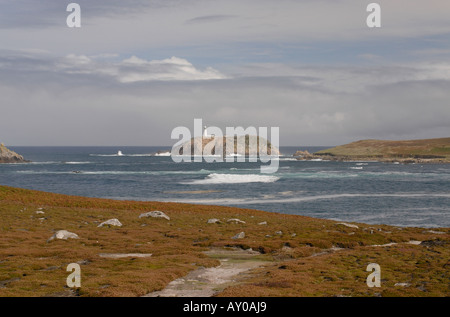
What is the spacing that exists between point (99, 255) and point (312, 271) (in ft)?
47.1

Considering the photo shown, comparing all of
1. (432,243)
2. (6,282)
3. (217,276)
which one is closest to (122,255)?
(217,276)

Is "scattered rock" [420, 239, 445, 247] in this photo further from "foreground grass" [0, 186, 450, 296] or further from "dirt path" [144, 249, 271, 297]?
"dirt path" [144, 249, 271, 297]

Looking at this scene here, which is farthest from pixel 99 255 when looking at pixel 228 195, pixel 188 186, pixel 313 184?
pixel 313 184

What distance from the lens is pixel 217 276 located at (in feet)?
77.8

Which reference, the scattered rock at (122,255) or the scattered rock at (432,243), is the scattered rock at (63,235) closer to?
the scattered rock at (122,255)

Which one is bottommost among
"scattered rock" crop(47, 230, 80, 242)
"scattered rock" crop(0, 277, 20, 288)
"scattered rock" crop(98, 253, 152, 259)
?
"scattered rock" crop(98, 253, 152, 259)

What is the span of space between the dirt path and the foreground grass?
0.70 meters

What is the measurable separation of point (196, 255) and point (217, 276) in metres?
6.30

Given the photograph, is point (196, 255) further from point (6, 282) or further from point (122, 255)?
point (6, 282)

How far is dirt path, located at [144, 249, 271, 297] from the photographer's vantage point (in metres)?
20.1

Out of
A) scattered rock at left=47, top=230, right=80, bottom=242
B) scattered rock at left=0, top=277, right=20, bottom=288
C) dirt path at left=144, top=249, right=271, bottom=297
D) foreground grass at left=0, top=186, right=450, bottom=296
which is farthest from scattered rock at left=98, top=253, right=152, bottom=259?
scattered rock at left=0, top=277, right=20, bottom=288

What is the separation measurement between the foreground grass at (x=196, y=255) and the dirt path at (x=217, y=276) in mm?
702

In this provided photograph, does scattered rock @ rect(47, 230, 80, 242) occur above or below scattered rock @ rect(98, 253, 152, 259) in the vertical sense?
above
